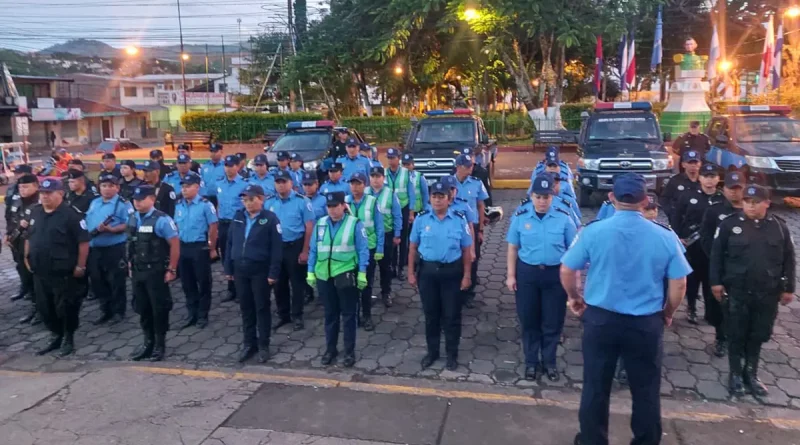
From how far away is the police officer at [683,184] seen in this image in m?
6.57

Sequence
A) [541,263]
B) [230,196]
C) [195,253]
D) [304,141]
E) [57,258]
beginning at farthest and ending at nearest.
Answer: [304,141] → [230,196] → [195,253] → [57,258] → [541,263]

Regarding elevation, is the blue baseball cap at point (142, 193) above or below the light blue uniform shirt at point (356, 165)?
below

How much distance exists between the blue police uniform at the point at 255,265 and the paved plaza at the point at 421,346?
293 mm

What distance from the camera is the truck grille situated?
11609 mm

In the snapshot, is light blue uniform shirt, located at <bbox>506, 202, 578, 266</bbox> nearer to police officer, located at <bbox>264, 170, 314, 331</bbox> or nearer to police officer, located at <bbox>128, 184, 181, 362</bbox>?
police officer, located at <bbox>264, 170, 314, 331</bbox>

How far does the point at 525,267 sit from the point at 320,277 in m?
1.83

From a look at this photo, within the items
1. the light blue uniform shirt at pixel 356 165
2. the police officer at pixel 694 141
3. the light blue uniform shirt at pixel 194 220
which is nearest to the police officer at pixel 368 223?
the light blue uniform shirt at pixel 194 220

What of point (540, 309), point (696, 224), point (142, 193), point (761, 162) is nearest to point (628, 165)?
point (761, 162)

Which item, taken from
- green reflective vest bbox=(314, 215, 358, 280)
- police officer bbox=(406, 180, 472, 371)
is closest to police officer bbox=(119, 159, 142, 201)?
green reflective vest bbox=(314, 215, 358, 280)

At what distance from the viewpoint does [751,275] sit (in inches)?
185

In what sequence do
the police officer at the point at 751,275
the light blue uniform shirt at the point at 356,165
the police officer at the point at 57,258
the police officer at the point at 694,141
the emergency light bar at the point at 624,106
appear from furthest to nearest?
the emergency light bar at the point at 624,106
the police officer at the point at 694,141
the light blue uniform shirt at the point at 356,165
the police officer at the point at 57,258
the police officer at the point at 751,275

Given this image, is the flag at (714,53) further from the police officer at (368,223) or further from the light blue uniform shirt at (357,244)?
the light blue uniform shirt at (357,244)

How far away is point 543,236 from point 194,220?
3845 millimetres

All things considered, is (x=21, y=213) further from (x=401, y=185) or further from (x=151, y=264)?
(x=401, y=185)
